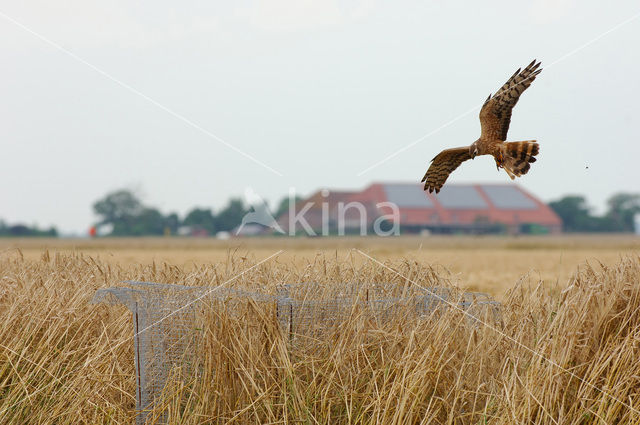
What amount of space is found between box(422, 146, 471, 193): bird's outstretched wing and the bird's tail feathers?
89cm

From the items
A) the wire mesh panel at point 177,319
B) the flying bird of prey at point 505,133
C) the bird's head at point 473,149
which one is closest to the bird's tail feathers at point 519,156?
the flying bird of prey at point 505,133

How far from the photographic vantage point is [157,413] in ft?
15.4

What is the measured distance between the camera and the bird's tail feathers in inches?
232

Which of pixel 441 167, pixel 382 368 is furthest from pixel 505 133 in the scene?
pixel 382 368

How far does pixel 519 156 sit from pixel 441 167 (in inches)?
52.5

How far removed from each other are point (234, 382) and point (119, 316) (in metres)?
1.83

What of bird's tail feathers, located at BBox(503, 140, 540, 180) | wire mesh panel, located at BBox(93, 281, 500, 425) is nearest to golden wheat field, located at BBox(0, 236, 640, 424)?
wire mesh panel, located at BBox(93, 281, 500, 425)

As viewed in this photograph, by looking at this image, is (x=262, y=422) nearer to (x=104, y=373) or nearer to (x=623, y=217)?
(x=104, y=373)

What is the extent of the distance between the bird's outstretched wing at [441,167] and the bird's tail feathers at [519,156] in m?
0.89

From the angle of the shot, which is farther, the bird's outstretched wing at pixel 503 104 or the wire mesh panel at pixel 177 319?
the bird's outstretched wing at pixel 503 104

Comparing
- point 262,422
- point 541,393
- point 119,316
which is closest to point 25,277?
point 119,316

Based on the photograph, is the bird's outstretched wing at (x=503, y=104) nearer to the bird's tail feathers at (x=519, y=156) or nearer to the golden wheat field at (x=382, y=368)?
the bird's tail feathers at (x=519, y=156)

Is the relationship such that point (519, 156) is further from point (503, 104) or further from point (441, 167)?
point (441, 167)

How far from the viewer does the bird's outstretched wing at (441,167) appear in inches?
275
